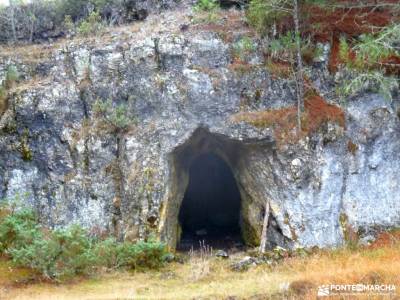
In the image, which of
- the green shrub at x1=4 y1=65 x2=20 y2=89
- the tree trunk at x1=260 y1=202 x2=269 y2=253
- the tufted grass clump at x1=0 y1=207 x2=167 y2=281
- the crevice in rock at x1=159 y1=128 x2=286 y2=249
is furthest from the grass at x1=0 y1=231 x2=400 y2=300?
the green shrub at x1=4 y1=65 x2=20 y2=89

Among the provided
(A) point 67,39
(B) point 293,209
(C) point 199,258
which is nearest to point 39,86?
(A) point 67,39

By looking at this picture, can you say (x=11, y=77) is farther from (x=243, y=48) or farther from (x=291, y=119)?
(x=291, y=119)

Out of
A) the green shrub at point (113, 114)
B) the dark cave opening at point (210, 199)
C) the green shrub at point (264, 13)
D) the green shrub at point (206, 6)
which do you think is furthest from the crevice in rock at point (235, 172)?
the green shrub at point (206, 6)

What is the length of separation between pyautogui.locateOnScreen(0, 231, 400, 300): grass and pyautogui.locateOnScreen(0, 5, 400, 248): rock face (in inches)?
85.4

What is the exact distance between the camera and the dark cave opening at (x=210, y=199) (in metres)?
24.1

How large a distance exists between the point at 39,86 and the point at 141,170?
16.4ft

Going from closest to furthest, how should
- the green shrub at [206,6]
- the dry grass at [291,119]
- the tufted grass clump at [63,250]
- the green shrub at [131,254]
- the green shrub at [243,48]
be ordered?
the tufted grass clump at [63,250] < the green shrub at [131,254] < the dry grass at [291,119] < the green shrub at [243,48] < the green shrub at [206,6]

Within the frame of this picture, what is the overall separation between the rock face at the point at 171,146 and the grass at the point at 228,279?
2169 mm

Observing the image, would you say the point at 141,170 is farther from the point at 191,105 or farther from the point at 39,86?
the point at 39,86

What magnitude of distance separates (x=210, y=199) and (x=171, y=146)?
9193 millimetres

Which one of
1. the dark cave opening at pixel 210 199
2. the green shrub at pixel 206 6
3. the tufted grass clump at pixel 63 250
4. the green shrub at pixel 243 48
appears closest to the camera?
the tufted grass clump at pixel 63 250

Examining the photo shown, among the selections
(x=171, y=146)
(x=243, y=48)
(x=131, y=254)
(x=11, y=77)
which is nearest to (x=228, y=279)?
(x=131, y=254)

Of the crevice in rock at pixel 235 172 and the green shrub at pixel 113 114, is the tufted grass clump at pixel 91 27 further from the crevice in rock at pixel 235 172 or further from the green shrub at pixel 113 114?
the crevice in rock at pixel 235 172

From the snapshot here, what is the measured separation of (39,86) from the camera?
17.7 m
